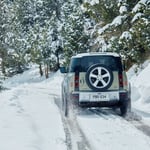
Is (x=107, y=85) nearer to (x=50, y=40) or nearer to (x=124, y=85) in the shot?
(x=124, y=85)

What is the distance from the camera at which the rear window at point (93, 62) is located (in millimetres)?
13352

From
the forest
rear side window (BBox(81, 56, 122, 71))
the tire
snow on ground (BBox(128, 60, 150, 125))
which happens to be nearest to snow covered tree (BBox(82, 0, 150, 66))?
the forest

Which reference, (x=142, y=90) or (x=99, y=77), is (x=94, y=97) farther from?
(x=142, y=90)

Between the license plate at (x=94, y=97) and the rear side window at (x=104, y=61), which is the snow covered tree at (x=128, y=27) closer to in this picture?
the rear side window at (x=104, y=61)

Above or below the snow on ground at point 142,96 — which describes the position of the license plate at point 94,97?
above

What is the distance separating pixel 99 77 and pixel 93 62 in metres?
0.93

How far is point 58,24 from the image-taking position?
52312 millimetres

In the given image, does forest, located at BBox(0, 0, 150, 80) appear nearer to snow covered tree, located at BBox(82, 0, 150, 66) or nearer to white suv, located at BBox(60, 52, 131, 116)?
snow covered tree, located at BBox(82, 0, 150, 66)

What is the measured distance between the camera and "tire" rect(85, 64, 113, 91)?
42.2ft

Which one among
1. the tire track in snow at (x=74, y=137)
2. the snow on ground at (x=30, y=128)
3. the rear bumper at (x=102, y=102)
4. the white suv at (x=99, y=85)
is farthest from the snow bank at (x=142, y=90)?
the tire track in snow at (x=74, y=137)

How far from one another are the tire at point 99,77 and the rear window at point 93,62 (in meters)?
0.41

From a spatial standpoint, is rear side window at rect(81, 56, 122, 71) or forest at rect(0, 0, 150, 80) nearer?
rear side window at rect(81, 56, 122, 71)

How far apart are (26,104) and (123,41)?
872cm

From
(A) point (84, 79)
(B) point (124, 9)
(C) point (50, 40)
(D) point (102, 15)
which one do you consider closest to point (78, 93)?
(A) point (84, 79)
